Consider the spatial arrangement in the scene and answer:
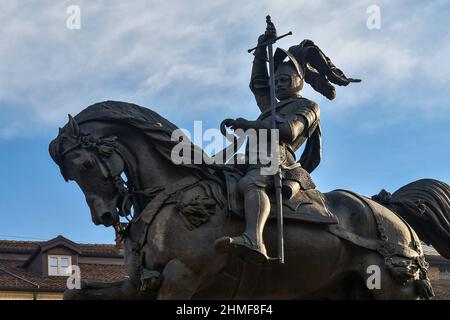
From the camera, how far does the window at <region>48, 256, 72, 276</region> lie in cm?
4406

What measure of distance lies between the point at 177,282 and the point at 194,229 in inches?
23.8

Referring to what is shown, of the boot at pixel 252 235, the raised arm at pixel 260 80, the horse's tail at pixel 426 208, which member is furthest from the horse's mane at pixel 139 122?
the horse's tail at pixel 426 208

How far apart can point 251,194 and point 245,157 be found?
676 mm

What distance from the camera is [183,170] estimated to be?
12500mm

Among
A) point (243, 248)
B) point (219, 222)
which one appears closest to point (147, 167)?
point (219, 222)

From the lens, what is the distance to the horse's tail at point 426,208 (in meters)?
13.9

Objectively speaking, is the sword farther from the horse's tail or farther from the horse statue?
the horse's tail

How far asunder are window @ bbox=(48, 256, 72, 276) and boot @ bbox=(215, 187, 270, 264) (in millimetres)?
32448

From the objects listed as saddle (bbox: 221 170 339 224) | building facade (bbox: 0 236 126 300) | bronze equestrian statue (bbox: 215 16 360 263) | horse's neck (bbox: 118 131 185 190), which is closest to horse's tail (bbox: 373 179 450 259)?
bronze equestrian statue (bbox: 215 16 360 263)

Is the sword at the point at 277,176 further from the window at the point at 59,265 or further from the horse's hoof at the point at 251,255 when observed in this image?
the window at the point at 59,265

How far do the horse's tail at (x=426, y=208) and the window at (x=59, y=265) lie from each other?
31.0m

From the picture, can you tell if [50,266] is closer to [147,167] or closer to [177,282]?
[147,167]
